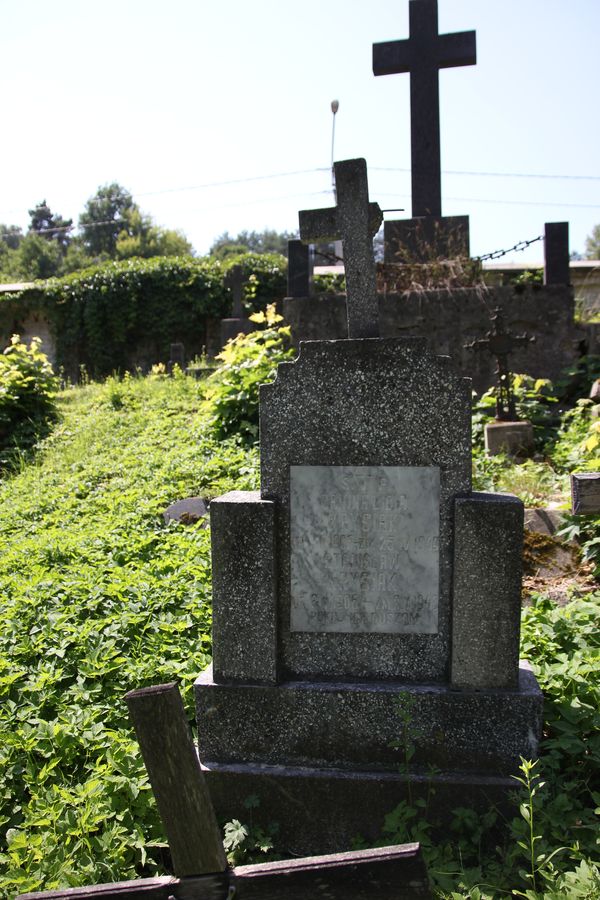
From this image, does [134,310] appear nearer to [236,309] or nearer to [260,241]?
[236,309]

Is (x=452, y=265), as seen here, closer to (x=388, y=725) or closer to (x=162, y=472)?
(x=162, y=472)

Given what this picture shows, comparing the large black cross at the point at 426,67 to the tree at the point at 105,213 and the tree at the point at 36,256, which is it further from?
A: the tree at the point at 105,213

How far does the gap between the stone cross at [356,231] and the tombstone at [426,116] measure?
672 cm

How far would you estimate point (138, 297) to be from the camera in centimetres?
1747

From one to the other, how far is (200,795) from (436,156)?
9.66m

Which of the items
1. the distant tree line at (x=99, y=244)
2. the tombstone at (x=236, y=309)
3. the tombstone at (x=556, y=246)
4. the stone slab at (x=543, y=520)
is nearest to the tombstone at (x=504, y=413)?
the tombstone at (x=556, y=246)

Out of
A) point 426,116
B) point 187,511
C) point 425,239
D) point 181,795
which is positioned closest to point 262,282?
point 426,116

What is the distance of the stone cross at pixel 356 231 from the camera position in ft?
9.33

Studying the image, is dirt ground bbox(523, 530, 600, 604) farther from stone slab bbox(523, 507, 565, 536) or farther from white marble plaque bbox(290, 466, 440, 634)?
white marble plaque bbox(290, 466, 440, 634)

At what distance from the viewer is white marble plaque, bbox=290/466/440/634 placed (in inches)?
105

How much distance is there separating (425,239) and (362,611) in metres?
7.76

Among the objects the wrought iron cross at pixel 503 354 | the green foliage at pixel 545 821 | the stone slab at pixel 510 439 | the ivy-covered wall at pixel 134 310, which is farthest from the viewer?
the ivy-covered wall at pixel 134 310

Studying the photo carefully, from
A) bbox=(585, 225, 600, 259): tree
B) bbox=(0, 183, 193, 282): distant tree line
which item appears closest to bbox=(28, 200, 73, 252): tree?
bbox=(0, 183, 193, 282): distant tree line

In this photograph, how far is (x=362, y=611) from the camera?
9.00 feet
